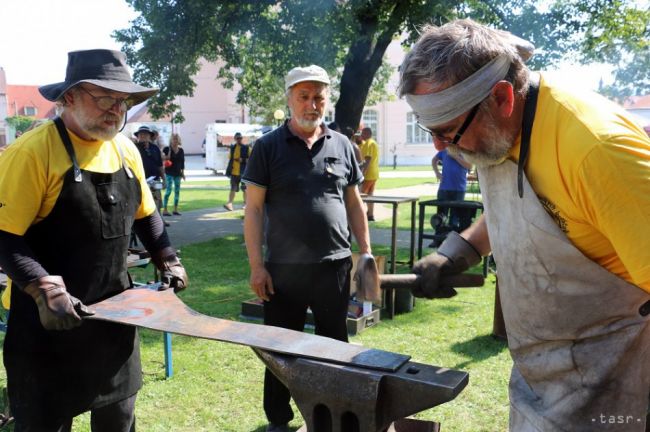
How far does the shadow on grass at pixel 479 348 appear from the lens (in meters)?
4.56

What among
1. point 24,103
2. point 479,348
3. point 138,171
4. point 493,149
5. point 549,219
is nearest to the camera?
point 549,219

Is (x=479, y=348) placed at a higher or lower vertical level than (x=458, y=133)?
lower

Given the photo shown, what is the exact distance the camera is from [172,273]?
2803 mm

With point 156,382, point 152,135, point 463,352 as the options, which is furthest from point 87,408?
point 152,135

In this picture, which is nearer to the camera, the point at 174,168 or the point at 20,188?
the point at 20,188

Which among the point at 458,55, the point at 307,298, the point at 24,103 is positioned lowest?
the point at 307,298

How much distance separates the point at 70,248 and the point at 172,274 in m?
0.56

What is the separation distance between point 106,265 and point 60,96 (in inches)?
28.6

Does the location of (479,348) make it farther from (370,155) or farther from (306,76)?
(370,155)

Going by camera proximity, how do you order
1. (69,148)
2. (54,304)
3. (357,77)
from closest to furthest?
(54,304)
(69,148)
(357,77)

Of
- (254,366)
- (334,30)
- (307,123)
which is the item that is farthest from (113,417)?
(334,30)

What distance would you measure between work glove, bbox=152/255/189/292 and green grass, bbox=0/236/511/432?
1.23 meters

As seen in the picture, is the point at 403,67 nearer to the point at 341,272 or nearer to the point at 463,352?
the point at 341,272

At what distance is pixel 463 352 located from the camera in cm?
469
